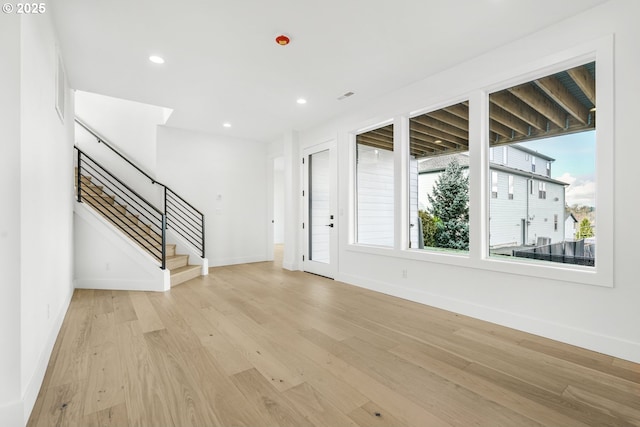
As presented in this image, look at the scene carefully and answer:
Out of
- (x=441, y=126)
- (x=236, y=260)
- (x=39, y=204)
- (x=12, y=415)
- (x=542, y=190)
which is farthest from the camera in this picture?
(x=236, y=260)

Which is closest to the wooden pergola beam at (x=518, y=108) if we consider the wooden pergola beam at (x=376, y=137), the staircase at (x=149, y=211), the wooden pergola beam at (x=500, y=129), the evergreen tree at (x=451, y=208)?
the wooden pergola beam at (x=500, y=129)

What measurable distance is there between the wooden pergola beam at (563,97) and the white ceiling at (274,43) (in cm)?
49

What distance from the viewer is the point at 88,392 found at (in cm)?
183

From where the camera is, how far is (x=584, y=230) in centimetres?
259

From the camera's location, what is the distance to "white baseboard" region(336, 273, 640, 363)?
2258 mm

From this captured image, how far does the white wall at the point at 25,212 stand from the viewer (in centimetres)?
152

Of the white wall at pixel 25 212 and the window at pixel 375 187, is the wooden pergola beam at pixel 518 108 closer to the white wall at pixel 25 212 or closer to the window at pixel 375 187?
the window at pixel 375 187

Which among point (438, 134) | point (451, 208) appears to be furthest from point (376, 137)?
point (451, 208)

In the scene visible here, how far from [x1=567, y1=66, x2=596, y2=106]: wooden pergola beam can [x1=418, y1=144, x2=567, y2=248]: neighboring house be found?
0.60 metres

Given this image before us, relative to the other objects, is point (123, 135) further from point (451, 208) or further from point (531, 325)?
point (531, 325)

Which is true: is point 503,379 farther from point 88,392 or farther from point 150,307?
point 150,307

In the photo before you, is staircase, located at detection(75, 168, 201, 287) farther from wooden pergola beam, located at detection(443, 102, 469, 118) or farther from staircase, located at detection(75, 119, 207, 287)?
wooden pergola beam, located at detection(443, 102, 469, 118)

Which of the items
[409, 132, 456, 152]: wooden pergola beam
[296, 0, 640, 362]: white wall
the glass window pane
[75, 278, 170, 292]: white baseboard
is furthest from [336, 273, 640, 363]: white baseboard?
[75, 278, 170, 292]: white baseboard

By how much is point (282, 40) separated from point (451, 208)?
2.65 m
